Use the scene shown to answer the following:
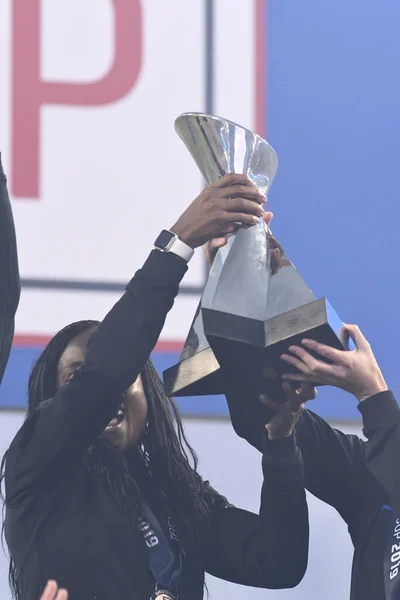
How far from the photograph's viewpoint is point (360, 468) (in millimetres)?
1822

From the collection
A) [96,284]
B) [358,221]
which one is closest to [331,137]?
[358,221]

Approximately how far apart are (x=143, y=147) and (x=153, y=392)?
2.11 ft

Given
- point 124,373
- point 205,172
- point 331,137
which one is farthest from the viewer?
point 331,137

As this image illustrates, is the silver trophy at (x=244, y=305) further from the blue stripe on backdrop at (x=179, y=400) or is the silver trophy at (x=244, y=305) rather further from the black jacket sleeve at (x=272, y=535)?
the blue stripe on backdrop at (x=179, y=400)

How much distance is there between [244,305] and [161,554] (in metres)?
0.35

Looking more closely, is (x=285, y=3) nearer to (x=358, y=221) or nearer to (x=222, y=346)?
(x=358, y=221)

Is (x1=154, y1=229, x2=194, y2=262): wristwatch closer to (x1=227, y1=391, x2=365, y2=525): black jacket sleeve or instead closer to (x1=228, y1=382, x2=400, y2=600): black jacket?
(x1=228, y1=382, x2=400, y2=600): black jacket

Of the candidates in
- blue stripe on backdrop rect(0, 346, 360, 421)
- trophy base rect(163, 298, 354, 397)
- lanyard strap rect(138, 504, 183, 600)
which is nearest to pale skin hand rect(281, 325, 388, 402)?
trophy base rect(163, 298, 354, 397)

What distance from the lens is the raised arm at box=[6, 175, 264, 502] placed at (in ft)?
4.88

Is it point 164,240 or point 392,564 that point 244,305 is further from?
point 392,564

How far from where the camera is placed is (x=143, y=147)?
2238 mm

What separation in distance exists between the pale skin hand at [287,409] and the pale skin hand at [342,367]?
2.3 inches

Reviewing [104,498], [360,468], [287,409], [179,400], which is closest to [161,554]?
[104,498]

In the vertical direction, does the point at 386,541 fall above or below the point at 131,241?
below
